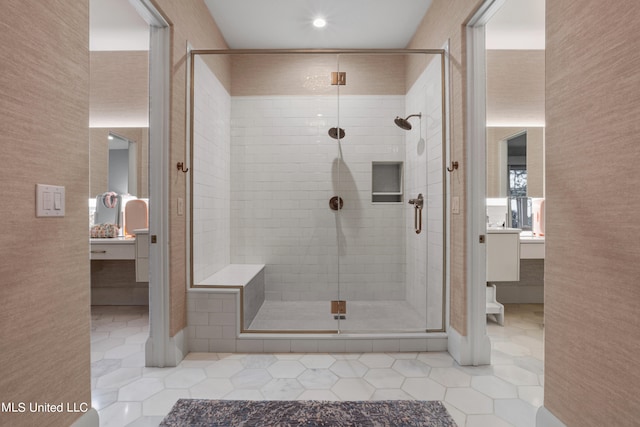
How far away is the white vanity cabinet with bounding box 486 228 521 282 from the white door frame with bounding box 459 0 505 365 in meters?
0.67

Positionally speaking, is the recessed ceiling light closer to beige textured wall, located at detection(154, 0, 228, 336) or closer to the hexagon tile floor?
beige textured wall, located at detection(154, 0, 228, 336)

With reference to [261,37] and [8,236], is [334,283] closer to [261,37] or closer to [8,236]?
[8,236]

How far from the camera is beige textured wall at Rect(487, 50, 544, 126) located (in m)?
3.22

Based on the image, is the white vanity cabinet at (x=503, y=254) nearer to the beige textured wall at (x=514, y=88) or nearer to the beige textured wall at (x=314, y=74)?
the beige textured wall at (x=514, y=88)

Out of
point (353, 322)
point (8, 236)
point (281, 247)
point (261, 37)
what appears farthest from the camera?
point (261, 37)

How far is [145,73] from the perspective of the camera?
330cm

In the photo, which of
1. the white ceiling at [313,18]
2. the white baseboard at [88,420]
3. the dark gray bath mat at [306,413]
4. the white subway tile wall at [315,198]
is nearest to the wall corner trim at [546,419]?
the dark gray bath mat at [306,413]

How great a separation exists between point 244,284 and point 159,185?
91 centimetres

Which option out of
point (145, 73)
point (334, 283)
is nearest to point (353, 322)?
point (334, 283)

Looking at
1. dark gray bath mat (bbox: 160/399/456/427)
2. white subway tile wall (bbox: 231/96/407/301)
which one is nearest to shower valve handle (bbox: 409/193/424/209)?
white subway tile wall (bbox: 231/96/407/301)

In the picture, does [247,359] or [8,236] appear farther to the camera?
[247,359]

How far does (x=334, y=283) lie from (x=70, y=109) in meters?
2.03

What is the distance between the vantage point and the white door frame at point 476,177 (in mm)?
2053

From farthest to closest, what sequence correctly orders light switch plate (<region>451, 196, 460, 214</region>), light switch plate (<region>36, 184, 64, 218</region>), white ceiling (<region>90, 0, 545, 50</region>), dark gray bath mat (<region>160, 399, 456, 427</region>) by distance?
white ceiling (<region>90, 0, 545, 50</region>), light switch plate (<region>451, 196, 460, 214</region>), dark gray bath mat (<region>160, 399, 456, 427</region>), light switch plate (<region>36, 184, 64, 218</region>)
